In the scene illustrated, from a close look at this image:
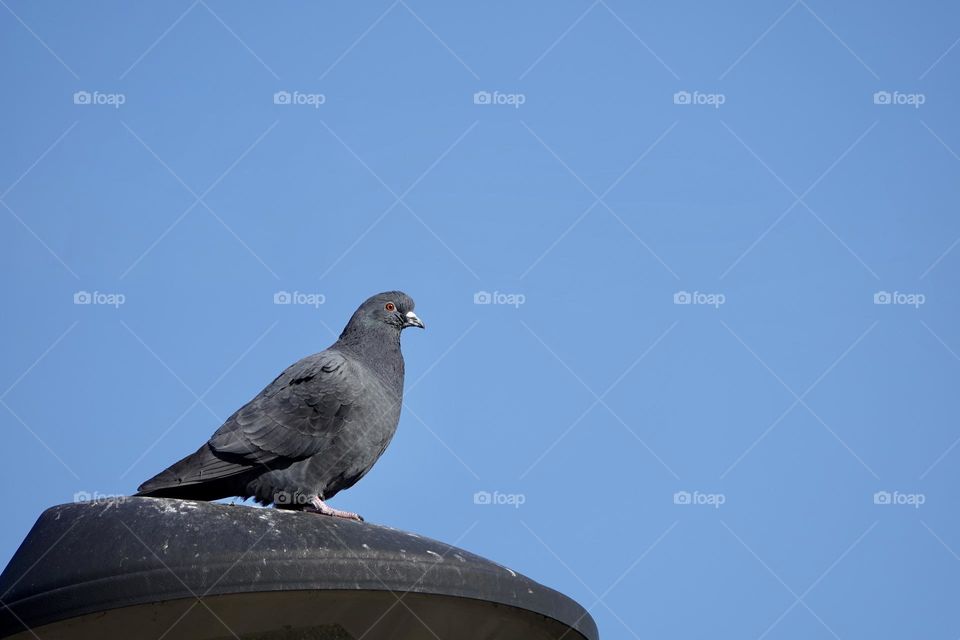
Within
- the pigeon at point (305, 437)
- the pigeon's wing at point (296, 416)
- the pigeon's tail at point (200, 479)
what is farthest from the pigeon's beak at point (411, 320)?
the pigeon's tail at point (200, 479)

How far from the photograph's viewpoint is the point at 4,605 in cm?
470

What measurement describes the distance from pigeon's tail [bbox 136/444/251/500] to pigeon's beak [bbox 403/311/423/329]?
2093 mm

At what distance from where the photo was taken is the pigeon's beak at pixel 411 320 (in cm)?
956

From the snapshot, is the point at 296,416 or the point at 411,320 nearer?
the point at 296,416

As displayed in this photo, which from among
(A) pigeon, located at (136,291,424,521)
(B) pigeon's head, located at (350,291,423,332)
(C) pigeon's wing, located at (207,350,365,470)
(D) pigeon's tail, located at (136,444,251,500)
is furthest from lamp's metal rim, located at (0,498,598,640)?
(B) pigeon's head, located at (350,291,423,332)

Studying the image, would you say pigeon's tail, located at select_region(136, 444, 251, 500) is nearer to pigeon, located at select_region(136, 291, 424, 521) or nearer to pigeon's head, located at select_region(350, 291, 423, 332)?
pigeon, located at select_region(136, 291, 424, 521)

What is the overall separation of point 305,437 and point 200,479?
37.5 inches

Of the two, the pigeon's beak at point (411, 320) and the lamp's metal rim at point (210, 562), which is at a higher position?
the pigeon's beak at point (411, 320)

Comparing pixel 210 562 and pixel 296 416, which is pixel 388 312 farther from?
pixel 210 562

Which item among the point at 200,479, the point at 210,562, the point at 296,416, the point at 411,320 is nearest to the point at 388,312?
the point at 411,320

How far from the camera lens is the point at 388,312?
947 cm

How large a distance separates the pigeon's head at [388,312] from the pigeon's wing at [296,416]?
0.65 m

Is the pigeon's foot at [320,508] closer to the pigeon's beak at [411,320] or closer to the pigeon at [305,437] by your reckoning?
the pigeon at [305,437]

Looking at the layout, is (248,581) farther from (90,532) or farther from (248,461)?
(248,461)
